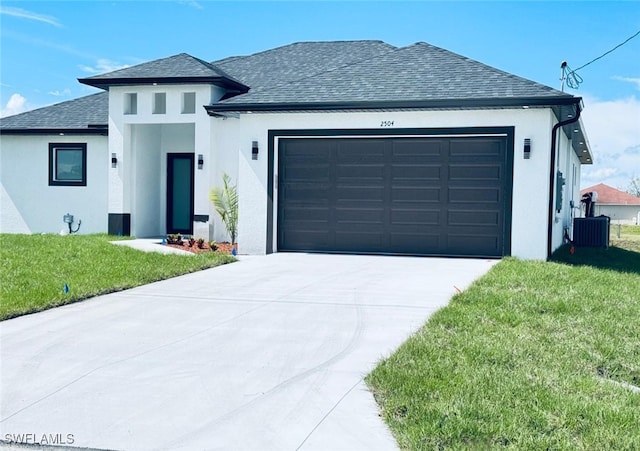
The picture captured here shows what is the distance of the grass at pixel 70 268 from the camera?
826cm

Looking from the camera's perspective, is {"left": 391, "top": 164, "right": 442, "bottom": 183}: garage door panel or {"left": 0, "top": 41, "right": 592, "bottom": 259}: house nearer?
{"left": 0, "top": 41, "right": 592, "bottom": 259}: house

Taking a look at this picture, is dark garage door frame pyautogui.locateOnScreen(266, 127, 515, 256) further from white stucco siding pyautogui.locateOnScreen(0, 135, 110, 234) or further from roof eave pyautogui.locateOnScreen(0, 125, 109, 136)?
white stucco siding pyautogui.locateOnScreen(0, 135, 110, 234)

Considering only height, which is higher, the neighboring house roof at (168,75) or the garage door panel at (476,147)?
the neighboring house roof at (168,75)

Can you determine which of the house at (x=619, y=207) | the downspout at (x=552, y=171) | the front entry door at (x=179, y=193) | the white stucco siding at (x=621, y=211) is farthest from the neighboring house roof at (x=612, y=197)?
the front entry door at (x=179, y=193)

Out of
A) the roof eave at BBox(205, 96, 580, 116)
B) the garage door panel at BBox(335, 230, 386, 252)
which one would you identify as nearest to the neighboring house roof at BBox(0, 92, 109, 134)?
the roof eave at BBox(205, 96, 580, 116)

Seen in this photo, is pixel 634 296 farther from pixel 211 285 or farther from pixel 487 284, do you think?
pixel 211 285

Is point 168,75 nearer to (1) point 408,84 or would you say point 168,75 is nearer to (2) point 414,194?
(1) point 408,84

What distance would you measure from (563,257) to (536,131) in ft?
10.5

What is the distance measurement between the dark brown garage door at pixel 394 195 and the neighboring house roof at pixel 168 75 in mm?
2689

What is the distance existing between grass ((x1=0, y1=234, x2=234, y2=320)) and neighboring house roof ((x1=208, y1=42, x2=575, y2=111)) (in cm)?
378

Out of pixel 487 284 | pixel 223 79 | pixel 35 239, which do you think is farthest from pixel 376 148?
pixel 35 239

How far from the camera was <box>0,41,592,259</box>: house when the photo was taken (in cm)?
1295

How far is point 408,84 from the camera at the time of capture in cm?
1370

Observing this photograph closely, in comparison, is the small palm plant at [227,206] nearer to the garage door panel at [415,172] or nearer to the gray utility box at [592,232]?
the garage door panel at [415,172]
